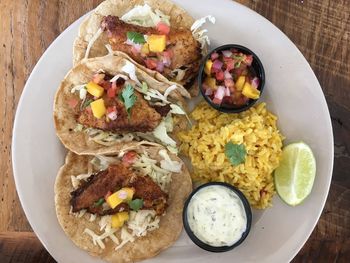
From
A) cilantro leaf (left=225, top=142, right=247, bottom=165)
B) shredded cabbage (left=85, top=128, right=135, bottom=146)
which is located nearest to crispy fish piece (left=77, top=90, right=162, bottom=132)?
shredded cabbage (left=85, top=128, right=135, bottom=146)

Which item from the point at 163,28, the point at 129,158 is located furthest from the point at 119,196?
the point at 163,28

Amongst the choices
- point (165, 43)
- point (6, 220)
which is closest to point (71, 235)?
point (6, 220)

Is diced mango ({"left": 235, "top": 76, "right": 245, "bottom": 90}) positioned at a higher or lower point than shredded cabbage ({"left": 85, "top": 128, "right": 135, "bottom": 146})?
higher

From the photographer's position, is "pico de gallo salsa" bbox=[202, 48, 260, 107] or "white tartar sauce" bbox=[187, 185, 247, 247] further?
"pico de gallo salsa" bbox=[202, 48, 260, 107]

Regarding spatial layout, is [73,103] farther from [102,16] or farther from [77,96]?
[102,16]

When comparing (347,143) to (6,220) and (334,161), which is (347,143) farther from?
(6,220)

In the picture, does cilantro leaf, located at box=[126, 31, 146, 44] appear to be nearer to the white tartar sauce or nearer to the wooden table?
the wooden table

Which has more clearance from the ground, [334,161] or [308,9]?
[308,9]
